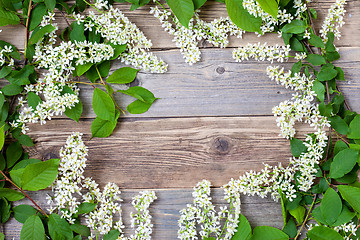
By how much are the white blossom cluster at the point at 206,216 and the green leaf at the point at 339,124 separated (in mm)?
405

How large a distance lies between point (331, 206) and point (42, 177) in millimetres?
948

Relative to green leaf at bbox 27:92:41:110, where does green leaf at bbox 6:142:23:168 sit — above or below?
below

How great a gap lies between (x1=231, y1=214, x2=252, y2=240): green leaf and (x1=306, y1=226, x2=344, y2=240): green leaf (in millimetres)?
206

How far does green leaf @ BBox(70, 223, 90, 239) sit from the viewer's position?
1.11m

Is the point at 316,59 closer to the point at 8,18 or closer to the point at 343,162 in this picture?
the point at 343,162

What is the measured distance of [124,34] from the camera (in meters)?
1.12

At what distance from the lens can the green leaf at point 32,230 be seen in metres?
1.07

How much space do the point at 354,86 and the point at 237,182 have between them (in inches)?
21.7

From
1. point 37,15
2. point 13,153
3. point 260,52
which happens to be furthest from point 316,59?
point 13,153

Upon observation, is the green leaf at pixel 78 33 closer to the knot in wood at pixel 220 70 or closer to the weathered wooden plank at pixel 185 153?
the weathered wooden plank at pixel 185 153

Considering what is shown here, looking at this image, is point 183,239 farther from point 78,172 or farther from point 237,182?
point 78,172

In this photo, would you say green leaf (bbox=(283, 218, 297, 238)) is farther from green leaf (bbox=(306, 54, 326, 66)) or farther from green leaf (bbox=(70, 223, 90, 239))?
green leaf (bbox=(70, 223, 90, 239))

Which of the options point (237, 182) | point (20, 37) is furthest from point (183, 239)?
point (20, 37)

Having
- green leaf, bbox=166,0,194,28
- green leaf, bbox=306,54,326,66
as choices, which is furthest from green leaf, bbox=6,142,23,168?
green leaf, bbox=306,54,326,66
